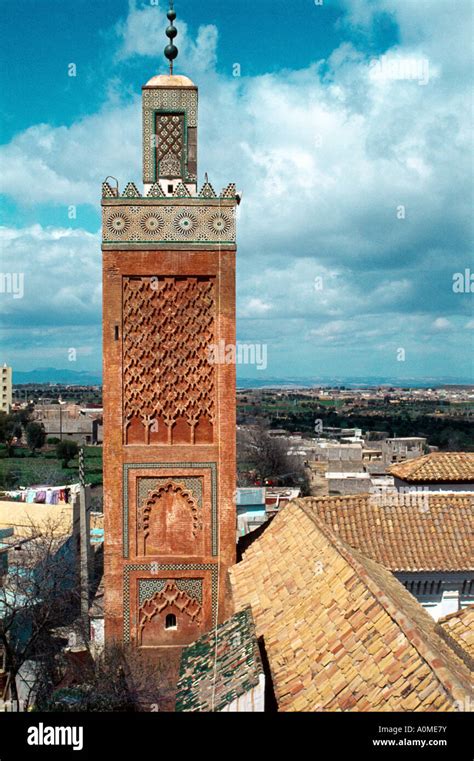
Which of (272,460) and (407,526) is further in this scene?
(272,460)

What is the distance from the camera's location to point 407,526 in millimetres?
9164

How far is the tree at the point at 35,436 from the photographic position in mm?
54125

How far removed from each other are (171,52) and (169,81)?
16.6 inches

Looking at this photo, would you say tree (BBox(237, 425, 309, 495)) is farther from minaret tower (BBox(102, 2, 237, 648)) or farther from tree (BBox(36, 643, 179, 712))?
tree (BBox(36, 643, 179, 712))

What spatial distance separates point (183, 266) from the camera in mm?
8203

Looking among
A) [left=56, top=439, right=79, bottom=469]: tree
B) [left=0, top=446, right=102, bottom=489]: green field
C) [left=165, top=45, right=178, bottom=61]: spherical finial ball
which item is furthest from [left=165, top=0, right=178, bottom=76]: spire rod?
[left=56, top=439, right=79, bottom=469]: tree

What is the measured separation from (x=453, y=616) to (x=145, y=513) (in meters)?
3.61

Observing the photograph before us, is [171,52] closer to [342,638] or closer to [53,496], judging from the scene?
[342,638]

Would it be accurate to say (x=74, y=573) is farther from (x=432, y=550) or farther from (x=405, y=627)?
(x=405, y=627)

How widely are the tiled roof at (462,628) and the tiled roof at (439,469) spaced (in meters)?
3.54

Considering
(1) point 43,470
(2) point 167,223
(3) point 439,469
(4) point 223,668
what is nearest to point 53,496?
(3) point 439,469

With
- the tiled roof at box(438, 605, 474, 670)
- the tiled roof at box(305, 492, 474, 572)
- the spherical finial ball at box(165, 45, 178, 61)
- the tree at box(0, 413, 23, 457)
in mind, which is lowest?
the tree at box(0, 413, 23, 457)

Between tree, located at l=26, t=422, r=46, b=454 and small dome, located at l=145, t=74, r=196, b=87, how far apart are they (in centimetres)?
4814

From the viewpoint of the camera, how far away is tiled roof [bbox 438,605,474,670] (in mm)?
6438
